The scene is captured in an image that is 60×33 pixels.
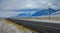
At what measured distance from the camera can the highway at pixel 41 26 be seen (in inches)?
150

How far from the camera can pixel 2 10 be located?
4.14 meters

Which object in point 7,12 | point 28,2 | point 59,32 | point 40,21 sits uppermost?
point 28,2

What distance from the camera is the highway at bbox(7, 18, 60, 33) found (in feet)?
12.5

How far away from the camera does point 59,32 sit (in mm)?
3762

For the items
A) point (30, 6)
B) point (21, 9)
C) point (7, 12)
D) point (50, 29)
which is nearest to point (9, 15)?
point (7, 12)

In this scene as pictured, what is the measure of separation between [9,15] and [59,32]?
4.68 ft

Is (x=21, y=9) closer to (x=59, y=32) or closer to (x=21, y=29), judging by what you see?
(x=21, y=29)

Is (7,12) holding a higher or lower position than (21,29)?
higher

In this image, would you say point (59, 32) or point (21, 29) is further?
point (21, 29)

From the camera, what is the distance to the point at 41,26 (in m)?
3.98

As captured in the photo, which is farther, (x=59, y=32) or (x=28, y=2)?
(x=28, y=2)

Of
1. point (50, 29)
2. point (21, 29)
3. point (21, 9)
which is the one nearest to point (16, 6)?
point (21, 9)

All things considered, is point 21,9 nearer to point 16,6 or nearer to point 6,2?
point 16,6

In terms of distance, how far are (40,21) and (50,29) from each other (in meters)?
0.36
